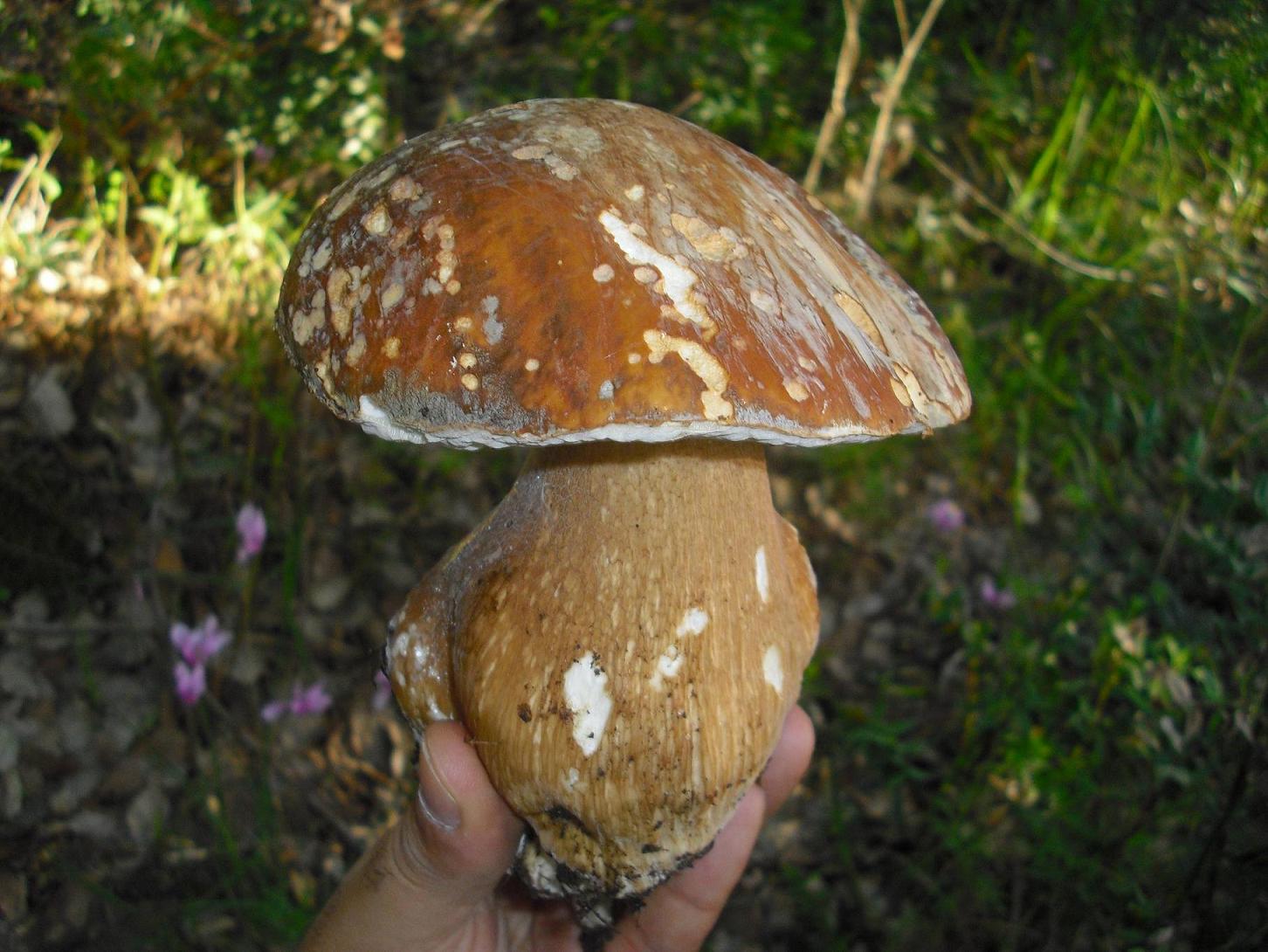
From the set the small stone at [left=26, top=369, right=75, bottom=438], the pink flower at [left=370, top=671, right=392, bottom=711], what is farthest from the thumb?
the small stone at [left=26, top=369, right=75, bottom=438]

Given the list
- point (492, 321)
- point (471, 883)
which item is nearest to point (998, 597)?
point (471, 883)

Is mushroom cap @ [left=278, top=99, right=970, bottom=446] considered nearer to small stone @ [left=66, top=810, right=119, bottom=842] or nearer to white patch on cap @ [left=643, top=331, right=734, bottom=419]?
white patch on cap @ [left=643, top=331, right=734, bottom=419]

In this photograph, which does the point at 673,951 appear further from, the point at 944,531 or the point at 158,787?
the point at 944,531

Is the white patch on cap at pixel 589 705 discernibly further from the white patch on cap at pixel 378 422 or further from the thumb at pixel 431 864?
the white patch on cap at pixel 378 422

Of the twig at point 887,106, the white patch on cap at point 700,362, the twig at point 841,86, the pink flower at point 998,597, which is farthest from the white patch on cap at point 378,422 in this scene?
the twig at point 887,106

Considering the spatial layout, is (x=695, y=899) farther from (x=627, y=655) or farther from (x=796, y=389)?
(x=796, y=389)
